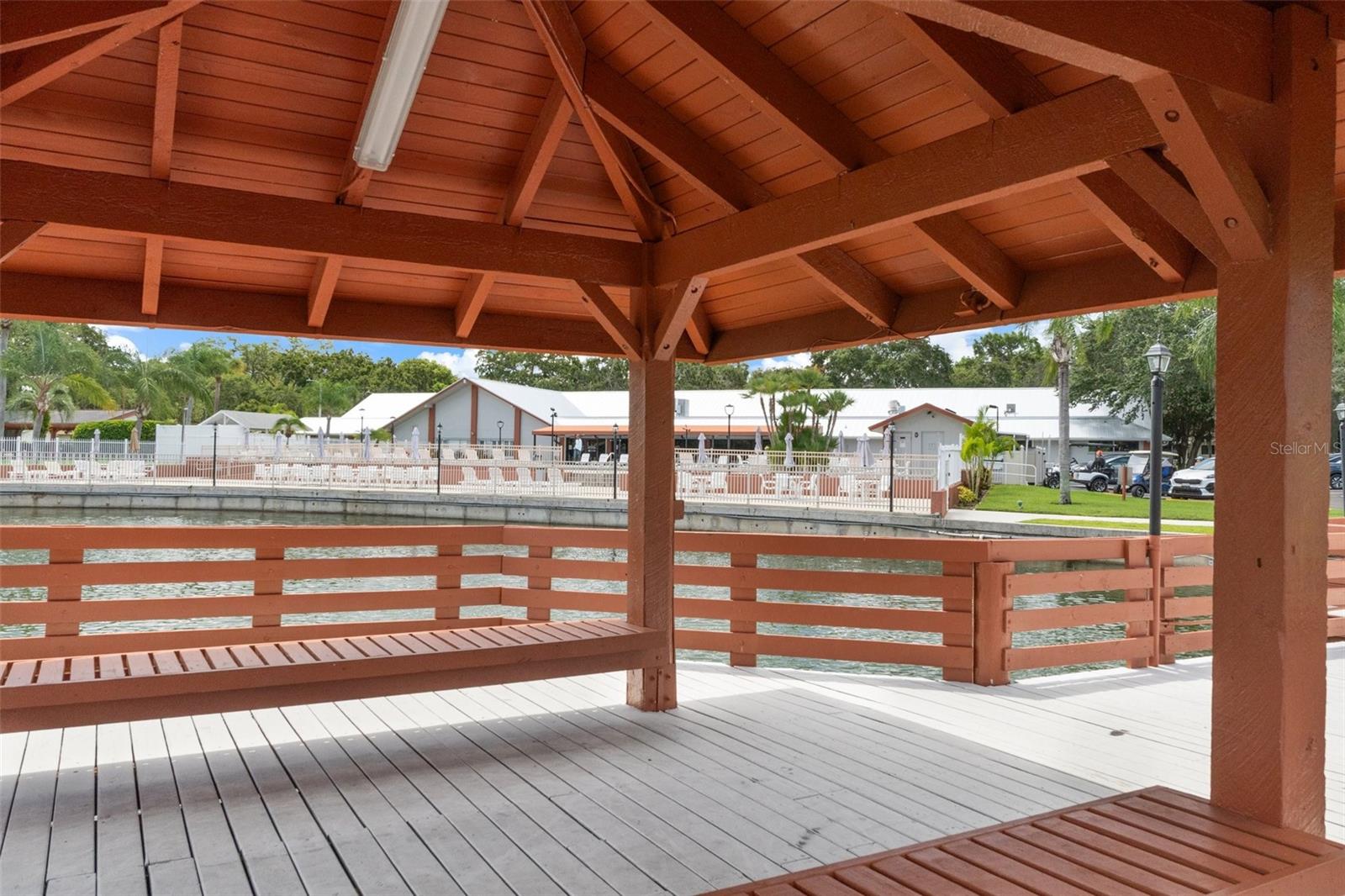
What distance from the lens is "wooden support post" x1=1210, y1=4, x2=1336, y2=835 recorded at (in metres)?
2.37

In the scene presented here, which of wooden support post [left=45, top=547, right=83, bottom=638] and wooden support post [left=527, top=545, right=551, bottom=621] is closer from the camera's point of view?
wooden support post [left=45, top=547, right=83, bottom=638]

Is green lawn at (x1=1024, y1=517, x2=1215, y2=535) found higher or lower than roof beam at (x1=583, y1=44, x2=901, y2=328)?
lower

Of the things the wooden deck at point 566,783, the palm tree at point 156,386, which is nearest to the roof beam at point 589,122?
the wooden deck at point 566,783

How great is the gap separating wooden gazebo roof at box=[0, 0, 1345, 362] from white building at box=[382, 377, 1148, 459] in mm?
26542

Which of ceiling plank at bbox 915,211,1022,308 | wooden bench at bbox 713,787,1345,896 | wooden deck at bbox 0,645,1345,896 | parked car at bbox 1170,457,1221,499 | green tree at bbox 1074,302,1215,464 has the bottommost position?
wooden deck at bbox 0,645,1345,896

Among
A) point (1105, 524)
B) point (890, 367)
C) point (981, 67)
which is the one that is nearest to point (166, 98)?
point (981, 67)

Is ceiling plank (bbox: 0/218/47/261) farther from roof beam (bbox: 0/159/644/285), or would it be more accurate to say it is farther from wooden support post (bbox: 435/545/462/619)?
wooden support post (bbox: 435/545/462/619)

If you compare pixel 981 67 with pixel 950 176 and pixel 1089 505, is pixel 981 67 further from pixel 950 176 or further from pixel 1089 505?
pixel 1089 505

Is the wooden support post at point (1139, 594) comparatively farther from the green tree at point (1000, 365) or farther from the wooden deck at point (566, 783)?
the green tree at point (1000, 365)

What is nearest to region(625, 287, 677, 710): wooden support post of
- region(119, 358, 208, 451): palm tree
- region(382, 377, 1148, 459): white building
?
region(382, 377, 1148, 459): white building

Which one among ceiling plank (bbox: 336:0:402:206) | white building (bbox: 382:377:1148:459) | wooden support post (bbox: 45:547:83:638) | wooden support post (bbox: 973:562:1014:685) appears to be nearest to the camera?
ceiling plank (bbox: 336:0:402:206)

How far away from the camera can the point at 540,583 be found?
252 inches

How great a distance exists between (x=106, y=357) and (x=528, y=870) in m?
53.7

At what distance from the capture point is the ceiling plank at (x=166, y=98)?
10.6 ft
